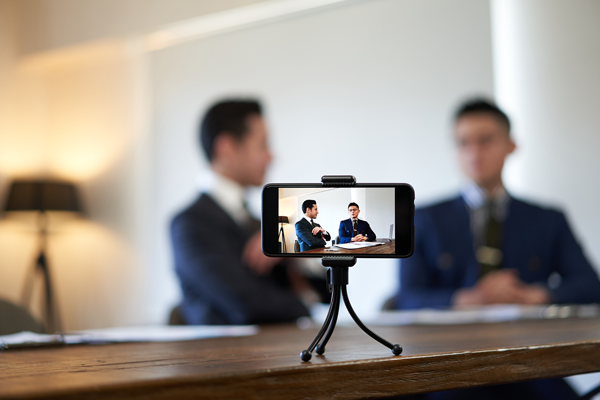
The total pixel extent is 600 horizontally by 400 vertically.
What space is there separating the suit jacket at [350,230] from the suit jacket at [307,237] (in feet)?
0.05

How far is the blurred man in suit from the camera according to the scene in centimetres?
164

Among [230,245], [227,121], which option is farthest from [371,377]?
[227,121]

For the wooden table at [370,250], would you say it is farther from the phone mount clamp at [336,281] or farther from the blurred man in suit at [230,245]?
the blurred man in suit at [230,245]

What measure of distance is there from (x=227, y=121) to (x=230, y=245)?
531 mm

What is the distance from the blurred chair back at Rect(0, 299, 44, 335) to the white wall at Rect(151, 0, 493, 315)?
166cm

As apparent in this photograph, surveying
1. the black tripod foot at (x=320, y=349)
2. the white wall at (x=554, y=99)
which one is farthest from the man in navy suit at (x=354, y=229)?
the white wall at (x=554, y=99)

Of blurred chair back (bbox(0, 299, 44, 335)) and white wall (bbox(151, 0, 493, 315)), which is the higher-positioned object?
white wall (bbox(151, 0, 493, 315))

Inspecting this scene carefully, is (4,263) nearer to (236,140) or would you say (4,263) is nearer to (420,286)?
(236,140)

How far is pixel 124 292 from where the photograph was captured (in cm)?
283

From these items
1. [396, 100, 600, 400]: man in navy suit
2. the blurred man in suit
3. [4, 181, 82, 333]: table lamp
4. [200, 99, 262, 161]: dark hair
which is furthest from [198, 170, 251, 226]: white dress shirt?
[4, 181, 82, 333]: table lamp

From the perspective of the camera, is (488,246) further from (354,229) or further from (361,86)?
(354,229)

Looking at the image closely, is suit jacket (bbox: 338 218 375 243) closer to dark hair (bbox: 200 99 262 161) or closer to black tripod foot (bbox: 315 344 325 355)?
black tripod foot (bbox: 315 344 325 355)

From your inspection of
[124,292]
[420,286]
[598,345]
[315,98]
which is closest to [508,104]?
[315,98]

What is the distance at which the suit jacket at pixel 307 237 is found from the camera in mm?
516
